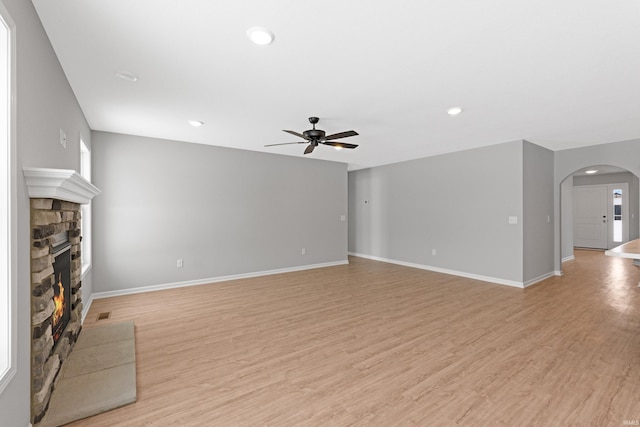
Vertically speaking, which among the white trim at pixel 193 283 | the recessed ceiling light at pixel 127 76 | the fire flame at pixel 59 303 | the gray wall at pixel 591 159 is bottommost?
the white trim at pixel 193 283

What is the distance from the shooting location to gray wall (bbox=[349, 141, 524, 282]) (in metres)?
4.95

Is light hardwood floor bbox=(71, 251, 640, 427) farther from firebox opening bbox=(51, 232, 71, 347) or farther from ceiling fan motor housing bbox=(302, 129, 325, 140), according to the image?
ceiling fan motor housing bbox=(302, 129, 325, 140)

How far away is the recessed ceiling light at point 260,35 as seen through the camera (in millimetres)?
1911

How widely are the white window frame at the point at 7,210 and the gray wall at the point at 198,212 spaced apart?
3.40 metres

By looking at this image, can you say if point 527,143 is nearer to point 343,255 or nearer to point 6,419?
point 343,255

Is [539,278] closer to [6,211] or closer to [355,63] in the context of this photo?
[355,63]

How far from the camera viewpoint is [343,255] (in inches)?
274

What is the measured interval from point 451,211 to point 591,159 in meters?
2.48

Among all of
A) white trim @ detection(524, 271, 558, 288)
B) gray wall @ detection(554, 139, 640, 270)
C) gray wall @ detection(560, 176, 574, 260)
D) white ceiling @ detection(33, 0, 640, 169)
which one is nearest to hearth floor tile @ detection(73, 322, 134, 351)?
white ceiling @ detection(33, 0, 640, 169)

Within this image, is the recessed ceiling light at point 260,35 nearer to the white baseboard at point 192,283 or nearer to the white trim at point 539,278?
the white baseboard at point 192,283

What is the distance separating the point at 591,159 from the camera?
515 cm

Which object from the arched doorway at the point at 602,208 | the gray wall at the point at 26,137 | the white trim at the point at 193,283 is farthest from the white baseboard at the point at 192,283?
the arched doorway at the point at 602,208

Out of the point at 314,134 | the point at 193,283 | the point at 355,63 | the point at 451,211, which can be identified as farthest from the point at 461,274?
the point at 193,283

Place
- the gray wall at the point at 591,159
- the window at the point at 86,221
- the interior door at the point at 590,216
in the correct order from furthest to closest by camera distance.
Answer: the interior door at the point at 590,216
the gray wall at the point at 591,159
the window at the point at 86,221
